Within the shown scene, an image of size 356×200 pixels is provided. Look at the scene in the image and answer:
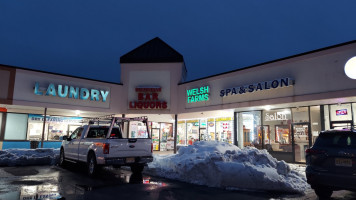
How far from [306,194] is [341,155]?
197cm

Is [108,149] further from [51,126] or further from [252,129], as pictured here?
[51,126]

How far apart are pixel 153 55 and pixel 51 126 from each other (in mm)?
10367

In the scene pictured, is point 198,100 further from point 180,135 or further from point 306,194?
point 306,194

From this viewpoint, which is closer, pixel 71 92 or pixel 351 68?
pixel 351 68

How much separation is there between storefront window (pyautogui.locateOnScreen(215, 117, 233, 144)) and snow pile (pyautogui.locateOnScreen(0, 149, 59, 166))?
12098 mm

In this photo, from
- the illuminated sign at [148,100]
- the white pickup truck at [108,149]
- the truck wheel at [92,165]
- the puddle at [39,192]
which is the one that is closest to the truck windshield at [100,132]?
the white pickup truck at [108,149]

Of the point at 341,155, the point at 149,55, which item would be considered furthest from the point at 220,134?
the point at 341,155

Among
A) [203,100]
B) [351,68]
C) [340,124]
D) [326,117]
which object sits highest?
[351,68]

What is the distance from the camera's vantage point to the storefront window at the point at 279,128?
16.8m

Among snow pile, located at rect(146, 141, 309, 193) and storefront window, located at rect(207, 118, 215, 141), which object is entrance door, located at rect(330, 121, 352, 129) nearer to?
snow pile, located at rect(146, 141, 309, 193)

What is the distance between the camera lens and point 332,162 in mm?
6922

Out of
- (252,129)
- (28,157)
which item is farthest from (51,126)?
(252,129)

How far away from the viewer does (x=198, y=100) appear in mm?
20219

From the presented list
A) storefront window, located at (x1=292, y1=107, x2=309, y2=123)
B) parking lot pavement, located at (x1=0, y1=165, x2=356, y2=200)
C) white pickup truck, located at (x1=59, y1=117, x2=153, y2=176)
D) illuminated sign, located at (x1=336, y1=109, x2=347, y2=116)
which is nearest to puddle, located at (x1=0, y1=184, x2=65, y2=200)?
parking lot pavement, located at (x1=0, y1=165, x2=356, y2=200)
